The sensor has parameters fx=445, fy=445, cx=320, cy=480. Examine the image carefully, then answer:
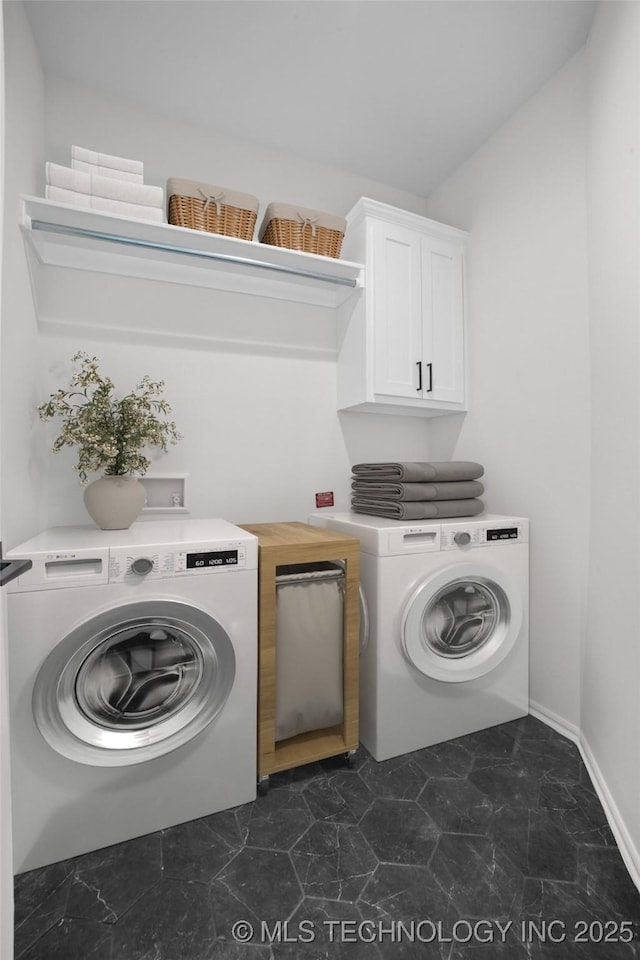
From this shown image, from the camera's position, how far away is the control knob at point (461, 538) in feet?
6.17

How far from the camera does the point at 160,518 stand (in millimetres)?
2127

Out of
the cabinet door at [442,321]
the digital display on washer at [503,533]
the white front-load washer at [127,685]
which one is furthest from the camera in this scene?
the cabinet door at [442,321]

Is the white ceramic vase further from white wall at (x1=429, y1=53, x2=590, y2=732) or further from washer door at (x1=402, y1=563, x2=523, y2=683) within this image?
white wall at (x1=429, y1=53, x2=590, y2=732)

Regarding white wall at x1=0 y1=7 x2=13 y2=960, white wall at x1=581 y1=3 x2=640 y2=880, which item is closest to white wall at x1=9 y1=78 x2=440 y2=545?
white wall at x1=0 y1=7 x2=13 y2=960

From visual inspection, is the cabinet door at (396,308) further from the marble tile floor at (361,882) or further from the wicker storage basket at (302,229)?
the marble tile floor at (361,882)

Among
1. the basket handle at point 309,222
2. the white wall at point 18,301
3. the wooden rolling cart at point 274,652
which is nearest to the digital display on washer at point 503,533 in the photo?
the wooden rolling cart at point 274,652

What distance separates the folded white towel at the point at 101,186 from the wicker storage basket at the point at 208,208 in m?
0.09

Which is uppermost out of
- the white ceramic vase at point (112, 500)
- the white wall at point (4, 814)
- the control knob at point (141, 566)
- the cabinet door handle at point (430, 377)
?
the cabinet door handle at point (430, 377)

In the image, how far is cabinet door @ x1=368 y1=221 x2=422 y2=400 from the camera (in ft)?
7.38

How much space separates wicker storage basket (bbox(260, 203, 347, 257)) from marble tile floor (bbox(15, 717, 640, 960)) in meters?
2.27

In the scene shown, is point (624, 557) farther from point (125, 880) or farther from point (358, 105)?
point (358, 105)

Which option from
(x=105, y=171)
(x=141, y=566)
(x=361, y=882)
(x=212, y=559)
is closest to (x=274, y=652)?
(x=212, y=559)

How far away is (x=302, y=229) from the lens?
2078 millimetres

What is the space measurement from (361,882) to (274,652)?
68 centimetres
